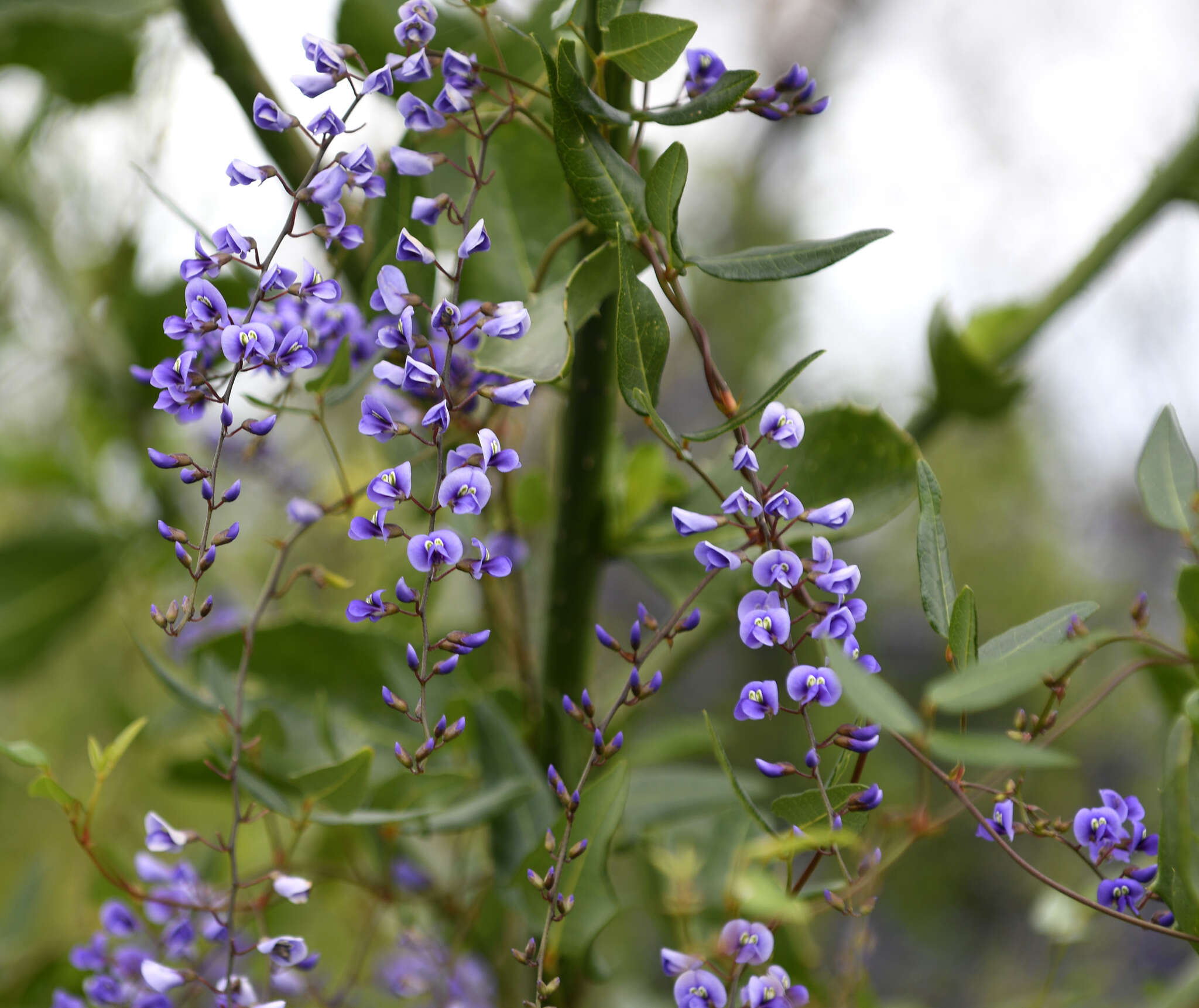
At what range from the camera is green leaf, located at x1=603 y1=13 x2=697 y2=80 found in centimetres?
18

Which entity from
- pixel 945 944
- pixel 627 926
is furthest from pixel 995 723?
pixel 627 926

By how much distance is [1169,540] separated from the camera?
1.06m

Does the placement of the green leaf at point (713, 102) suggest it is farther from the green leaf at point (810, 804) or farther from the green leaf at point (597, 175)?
the green leaf at point (810, 804)

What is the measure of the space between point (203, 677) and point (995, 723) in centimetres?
94

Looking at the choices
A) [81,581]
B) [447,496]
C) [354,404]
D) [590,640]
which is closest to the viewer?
[447,496]

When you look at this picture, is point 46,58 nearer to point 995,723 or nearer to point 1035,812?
point 1035,812

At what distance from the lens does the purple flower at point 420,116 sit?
0.19 m

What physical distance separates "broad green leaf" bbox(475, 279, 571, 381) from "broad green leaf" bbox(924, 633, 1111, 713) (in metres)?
0.09

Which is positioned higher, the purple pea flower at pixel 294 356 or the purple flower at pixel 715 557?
the purple pea flower at pixel 294 356

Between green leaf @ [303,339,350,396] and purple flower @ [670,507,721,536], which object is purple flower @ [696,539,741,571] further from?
green leaf @ [303,339,350,396]

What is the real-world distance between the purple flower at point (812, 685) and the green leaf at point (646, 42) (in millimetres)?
117

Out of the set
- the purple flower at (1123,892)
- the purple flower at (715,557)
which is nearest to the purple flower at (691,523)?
the purple flower at (715,557)

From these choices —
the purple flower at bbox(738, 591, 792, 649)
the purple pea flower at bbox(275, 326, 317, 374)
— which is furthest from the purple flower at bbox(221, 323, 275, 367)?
the purple flower at bbox(738, 591, 792, 649)

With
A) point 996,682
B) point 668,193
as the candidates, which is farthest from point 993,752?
point 668,193
